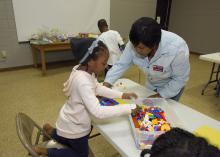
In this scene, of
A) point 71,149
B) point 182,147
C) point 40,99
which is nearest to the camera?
point 182,147

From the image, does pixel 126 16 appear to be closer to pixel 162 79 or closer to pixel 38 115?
pixel 38 115

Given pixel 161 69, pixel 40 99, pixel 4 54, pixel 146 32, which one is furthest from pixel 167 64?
pixel 4 54

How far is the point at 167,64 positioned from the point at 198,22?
5.27 metres

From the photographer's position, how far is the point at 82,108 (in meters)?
1.04

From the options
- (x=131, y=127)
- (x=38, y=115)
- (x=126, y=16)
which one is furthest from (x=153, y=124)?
(x=126, y=16)

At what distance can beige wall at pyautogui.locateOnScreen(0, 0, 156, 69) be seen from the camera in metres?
3.72

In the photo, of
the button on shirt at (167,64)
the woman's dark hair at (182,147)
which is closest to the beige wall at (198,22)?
the button on shirt at (167,64)

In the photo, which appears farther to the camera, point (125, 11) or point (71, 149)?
point (125, 11)

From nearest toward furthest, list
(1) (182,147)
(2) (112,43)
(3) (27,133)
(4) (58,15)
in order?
(1) (182,147) < (3) (27,133) < (2) (112,43) < (4) (58,15)

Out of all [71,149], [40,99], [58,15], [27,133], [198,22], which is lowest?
[40,99]

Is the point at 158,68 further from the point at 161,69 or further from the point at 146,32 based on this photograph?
the point at 146,32

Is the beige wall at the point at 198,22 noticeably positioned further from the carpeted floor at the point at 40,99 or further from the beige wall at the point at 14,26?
the carpeted floor at the point at 40,99

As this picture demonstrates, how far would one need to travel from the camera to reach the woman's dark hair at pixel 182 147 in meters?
0.51

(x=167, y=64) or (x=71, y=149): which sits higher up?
(x=167, y=64)
